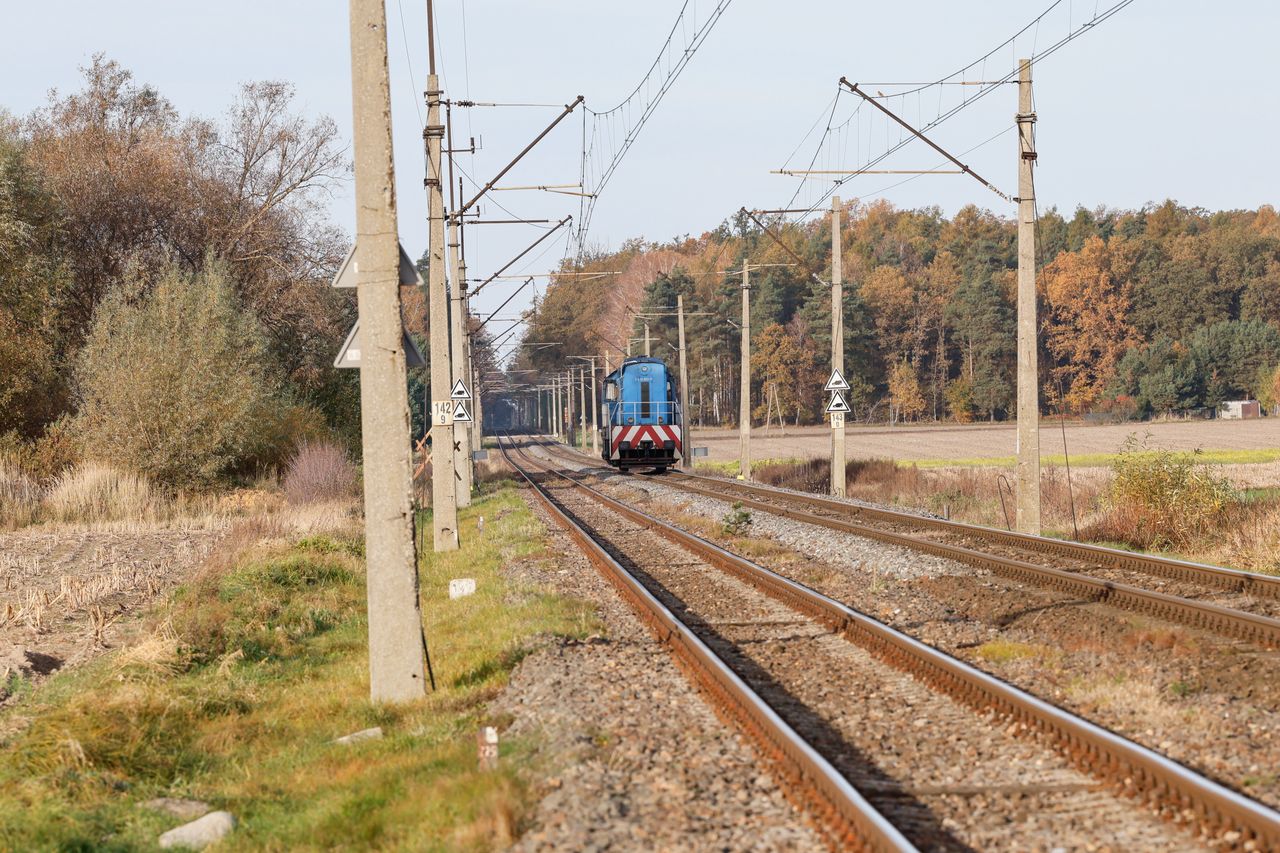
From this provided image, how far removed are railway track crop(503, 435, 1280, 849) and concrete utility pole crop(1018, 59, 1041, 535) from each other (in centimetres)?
762

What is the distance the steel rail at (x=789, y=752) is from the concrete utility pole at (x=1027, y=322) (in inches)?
399

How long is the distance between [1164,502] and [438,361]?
12640 millimetres

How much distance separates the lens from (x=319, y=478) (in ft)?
107

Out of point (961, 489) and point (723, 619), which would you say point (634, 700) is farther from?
point (961, 489)

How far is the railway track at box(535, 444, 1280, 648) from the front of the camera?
11133 millimetres

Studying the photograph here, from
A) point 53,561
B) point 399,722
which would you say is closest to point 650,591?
point 399,722

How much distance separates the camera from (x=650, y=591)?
1458 cm

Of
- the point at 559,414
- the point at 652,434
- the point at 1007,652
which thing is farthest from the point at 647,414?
the point at 559,414

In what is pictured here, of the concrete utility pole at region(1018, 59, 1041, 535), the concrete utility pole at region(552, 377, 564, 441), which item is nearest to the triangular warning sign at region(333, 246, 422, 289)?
the concrete utility pole at region(1018, 59, 1041, 535)

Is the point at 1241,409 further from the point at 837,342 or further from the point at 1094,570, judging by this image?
the point at 1094,570

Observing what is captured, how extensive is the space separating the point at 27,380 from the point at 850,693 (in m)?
29.4

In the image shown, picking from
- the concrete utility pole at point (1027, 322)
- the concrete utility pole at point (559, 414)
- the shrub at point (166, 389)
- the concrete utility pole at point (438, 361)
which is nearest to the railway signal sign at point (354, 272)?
the concrete utility pole at point (438, 361)

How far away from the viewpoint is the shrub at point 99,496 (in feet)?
93.6

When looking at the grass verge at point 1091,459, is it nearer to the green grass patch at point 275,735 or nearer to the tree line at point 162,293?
the tree line at point 162,293
